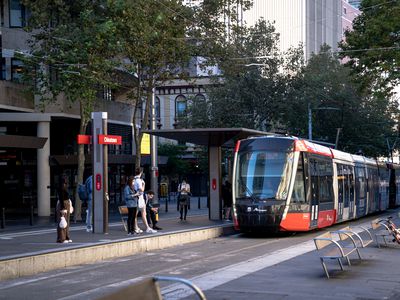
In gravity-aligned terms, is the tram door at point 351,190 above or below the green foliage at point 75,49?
below

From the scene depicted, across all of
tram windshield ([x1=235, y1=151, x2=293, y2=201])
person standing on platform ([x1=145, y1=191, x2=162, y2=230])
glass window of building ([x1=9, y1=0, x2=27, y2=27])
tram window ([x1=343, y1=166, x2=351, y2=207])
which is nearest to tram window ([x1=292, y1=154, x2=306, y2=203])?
tram windshield ([x1=235, y1=151, x2=293, y2=201])

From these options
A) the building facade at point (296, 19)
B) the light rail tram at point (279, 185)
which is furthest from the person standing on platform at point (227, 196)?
the building facade at point (296, 19)

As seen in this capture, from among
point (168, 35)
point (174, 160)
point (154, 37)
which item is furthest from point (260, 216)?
point (174, 160)

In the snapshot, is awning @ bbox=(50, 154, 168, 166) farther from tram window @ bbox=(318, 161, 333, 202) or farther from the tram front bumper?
the tram front bumper

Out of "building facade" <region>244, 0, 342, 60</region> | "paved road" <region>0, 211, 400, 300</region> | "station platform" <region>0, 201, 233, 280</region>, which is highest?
"building facade" <region>244, 0, 342, 60</region>

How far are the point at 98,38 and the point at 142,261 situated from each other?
13.4 m

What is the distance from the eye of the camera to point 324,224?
2441cm

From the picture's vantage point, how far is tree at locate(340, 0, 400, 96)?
96.7 feet

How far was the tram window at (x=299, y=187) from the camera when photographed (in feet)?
71.3

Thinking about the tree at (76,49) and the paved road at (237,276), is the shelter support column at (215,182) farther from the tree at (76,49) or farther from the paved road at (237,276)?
the paved road at (237,276)

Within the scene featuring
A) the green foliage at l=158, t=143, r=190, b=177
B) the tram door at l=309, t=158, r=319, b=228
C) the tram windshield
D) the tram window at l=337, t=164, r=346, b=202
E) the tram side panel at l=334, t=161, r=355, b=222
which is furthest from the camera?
the green foliage at l=158, t=143, r=190, b=177

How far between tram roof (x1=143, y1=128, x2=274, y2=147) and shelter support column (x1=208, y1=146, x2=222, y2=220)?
0.40 meters

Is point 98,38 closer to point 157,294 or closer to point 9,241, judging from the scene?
point 9,241

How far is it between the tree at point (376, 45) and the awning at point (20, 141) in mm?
15232
